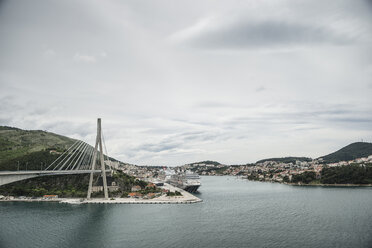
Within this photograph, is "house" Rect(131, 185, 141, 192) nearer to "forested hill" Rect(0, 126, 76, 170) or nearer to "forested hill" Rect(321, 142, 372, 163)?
"forested hill" Rect(0, 126, 76, 170)

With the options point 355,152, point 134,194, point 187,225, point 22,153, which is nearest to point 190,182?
point 134,194

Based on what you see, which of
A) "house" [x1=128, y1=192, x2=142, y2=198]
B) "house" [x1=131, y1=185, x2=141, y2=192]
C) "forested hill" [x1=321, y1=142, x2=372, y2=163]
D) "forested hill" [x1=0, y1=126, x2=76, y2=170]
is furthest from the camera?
"forested hill" [x1=321, y1=142, x2=372, y2=163]

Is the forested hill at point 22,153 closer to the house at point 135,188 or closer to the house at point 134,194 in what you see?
the house at point 135,188

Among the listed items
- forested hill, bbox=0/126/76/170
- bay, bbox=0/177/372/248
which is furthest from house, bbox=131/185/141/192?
forested hill, bbox=0/126/76/170

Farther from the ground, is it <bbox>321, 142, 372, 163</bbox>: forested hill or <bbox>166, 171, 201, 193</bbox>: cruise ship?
<bbox>321, 142, 372, 163</bbox>: forested hill

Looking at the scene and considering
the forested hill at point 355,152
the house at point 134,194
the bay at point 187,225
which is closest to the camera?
the bay at point 187,225


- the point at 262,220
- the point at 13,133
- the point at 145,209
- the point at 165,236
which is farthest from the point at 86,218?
the point at 13,133

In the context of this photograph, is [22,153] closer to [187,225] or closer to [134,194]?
[134,194]

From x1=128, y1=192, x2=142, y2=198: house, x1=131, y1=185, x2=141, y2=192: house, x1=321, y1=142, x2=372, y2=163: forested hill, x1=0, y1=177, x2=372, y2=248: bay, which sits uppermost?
x1=321, y1=142, x2=372, y2=163: forested hill

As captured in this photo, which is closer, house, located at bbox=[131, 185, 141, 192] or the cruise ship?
house, located at bbox=[131, 185, 141, 192]

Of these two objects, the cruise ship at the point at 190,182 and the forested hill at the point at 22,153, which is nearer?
the cruise ship at the point at 190,182

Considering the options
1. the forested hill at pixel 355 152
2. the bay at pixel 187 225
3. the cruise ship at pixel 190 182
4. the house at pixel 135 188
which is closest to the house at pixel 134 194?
the house at pixel 135 188

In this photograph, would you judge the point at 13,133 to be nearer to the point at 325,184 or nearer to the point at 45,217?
the point at 45,217
